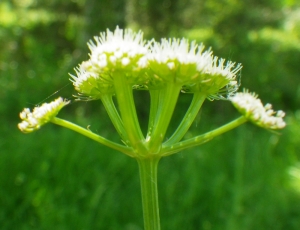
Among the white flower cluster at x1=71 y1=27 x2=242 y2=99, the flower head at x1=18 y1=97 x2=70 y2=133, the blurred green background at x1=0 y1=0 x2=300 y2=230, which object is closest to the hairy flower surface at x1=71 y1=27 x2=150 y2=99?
the white flower cluster at x1=71 y1=27 x2=242 y2=99

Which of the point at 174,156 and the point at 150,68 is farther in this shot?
the point at 174,156

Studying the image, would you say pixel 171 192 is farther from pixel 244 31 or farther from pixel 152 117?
pixel 244 31

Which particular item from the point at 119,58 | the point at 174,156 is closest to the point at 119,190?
the point at 174,156

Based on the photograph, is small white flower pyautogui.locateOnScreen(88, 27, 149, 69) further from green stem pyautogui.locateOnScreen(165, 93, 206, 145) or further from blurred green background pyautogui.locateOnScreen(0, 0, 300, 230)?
blurred green background pyautogui.locateOnScreen(0, 0, 300, 230)

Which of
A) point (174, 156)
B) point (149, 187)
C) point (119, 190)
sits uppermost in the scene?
point (174, 156)

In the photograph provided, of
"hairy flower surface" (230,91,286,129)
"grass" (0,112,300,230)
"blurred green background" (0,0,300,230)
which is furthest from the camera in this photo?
"blurred green background" (0,0,300,230)

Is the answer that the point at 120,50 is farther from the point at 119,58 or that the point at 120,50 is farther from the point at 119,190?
the point at 119,190
